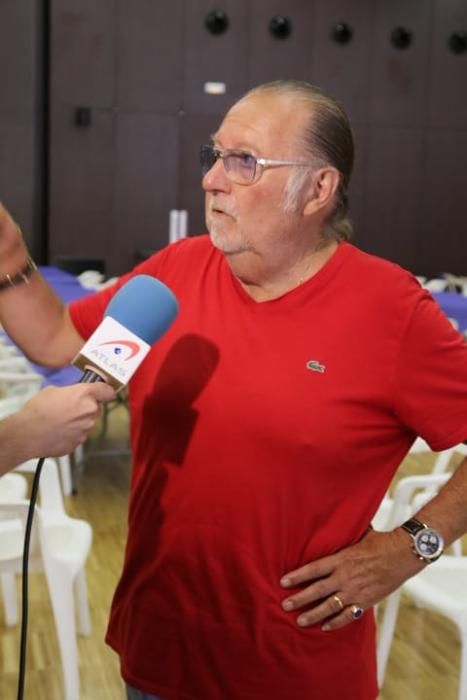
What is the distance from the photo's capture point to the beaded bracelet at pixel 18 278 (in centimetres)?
152

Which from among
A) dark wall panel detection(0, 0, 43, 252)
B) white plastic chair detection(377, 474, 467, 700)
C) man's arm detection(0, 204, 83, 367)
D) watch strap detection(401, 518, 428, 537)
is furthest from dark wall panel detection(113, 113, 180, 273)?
watch strap detection(401, 518, 428, 537)

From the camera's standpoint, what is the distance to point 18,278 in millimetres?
1529

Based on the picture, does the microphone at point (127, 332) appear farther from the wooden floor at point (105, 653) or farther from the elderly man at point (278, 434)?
the wooden floor at point (105, 653)

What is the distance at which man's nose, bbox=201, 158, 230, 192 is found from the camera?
1.49 m

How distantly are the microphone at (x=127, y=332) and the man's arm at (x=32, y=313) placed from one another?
0.66 ft

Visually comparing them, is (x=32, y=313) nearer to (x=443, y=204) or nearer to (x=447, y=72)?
(x=443, y=204)

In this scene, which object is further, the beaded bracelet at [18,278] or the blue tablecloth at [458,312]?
the blue tablecloth at [458,312]

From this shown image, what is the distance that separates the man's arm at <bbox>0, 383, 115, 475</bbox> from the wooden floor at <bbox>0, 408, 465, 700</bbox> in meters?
2.15

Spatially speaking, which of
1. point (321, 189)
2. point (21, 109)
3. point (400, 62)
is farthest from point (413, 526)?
point (400, 62)

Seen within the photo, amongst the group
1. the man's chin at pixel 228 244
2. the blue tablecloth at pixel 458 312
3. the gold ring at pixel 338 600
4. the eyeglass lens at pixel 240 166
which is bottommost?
the blue tablecloth at pixel 458 312

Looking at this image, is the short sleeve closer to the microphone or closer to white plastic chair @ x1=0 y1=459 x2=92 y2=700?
the microphone

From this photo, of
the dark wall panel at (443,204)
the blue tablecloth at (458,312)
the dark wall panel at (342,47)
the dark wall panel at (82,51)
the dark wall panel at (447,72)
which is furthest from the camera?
the dark wall panel at (443,204)

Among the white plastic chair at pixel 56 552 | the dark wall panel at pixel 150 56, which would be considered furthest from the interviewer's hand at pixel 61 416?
the dark wall panel at pixel 150 56

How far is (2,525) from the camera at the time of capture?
327 cm
